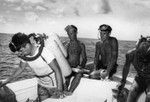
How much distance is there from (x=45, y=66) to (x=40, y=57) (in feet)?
0.49

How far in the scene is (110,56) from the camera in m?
6.11

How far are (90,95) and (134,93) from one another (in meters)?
0.99

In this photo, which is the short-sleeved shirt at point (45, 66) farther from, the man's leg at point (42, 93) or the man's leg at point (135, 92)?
the man's leg at point (135, 92)

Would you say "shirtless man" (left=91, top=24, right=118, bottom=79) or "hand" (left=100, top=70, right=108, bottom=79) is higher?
"shirtless man" (left=91, top=24, right=118, bottom=79)

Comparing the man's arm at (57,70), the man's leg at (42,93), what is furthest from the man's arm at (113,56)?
the man's arm at (57,70)

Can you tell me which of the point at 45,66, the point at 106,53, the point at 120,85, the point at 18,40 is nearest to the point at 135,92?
the point at 120,85

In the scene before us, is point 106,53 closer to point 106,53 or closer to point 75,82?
point 106,53

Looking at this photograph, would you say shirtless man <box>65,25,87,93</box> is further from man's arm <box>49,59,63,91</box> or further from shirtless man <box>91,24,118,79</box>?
man's arm <box>49,59,63,91</box>

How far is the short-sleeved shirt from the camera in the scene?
3066mm

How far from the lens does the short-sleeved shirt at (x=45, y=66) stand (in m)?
3.07

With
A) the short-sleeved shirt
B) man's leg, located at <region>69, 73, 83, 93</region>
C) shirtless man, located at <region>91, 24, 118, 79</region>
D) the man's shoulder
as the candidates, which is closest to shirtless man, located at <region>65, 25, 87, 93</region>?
shirtless man, located at <region>91, 24, 118, 79</region>

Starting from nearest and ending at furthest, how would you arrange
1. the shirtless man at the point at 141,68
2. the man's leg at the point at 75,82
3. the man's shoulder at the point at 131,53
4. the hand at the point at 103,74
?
the shirtless man at the point at 141,68 < the man's shoulder at the point at 131,53 < the man's leg at the point at 75,82 < the hand at the point at 103,74

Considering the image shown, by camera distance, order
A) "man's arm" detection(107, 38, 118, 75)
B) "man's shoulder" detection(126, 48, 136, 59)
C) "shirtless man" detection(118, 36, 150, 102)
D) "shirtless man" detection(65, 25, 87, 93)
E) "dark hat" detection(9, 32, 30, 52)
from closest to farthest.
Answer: "dark hat" detection(9, 32, 30, 52)
"shirtless man" detection(118, 36, 150, 102)
"man's shoulder" detection(126, 48, 136, 59)
"man's arm" detection(107, 38, 118, 75)
"shirtless man" detection(65, 25, 87, 93)

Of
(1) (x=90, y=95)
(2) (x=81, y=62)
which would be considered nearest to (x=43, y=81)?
(1) (x=90, y=95)
